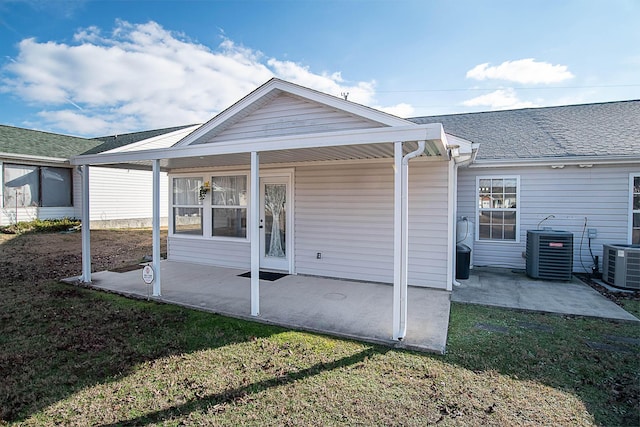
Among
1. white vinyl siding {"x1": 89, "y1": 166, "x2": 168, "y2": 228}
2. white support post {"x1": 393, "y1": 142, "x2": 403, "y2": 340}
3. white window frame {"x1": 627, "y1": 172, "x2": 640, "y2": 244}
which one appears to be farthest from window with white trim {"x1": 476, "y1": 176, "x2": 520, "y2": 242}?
white vinyl siding {"x1": 89, "y1": 166, "x2": 168, "y2": 228}

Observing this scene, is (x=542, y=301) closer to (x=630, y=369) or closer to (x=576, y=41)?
(x=630, y=369)

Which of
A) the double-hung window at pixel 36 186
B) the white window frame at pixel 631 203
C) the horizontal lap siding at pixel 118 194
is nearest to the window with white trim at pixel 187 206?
the horizontal lap siding at pixel 118 194

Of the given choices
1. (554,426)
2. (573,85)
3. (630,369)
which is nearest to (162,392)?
(554,426)

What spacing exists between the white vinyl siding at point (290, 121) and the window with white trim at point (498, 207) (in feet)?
13.6

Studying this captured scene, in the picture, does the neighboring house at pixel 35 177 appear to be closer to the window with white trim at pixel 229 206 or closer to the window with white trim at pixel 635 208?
the window with white trim at pixel 229 206

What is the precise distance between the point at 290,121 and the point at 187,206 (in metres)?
4.02

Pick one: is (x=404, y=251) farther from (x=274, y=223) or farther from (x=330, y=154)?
(x=274, y=223)

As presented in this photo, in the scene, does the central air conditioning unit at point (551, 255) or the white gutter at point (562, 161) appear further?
the white gutter at point (562, 161)

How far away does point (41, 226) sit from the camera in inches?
507

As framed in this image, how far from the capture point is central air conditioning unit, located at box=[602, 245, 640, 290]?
6041mm

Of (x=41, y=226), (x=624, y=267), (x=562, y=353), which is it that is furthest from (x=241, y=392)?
(x=41, y=226)

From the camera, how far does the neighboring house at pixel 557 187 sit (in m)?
7.19

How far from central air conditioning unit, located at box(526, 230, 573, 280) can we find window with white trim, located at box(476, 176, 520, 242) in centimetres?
98

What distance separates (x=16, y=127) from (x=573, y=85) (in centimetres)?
2449
